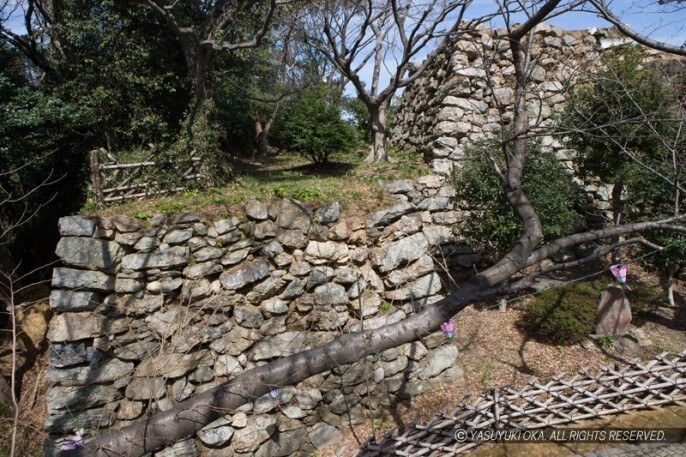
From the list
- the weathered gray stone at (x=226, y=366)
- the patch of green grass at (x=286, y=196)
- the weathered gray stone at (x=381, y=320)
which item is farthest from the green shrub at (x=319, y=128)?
the weathered gray stone at (x=226, y=366)

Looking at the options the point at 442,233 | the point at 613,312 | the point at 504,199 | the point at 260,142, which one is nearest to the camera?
the point at 613,312

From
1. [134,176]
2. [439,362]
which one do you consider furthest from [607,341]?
[134,176]

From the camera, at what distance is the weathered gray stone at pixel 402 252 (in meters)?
5.07

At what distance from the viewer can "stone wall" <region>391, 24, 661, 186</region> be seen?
7.59 metres

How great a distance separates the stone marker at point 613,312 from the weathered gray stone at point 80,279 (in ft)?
21.9

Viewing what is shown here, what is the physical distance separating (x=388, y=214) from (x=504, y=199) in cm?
189

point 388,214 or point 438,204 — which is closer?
point 388,214

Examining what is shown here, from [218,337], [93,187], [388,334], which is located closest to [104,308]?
[218,337]

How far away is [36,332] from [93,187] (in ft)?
9.42

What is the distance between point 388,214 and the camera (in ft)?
17.6

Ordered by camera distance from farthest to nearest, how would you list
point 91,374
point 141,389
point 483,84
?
point 483,84
point 141,389
point 91,374

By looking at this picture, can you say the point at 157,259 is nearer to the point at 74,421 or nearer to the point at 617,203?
the point at 74,421

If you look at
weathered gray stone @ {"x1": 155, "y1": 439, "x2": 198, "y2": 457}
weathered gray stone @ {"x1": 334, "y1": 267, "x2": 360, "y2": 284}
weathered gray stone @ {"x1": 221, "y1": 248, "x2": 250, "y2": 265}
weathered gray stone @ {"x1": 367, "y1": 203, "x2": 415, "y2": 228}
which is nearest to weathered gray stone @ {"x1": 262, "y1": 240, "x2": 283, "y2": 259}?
weathered gray stone @ {"x1": 221, "y1": 248, "x2": 250, "y2": 265}

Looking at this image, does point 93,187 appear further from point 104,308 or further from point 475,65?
point 475,65
